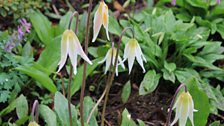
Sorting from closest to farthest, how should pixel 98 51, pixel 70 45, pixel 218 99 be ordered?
pixel 70 45 < pixel 218 99 < pixel 98 51

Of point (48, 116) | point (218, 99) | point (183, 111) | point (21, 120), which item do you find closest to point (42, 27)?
point (21, 120)

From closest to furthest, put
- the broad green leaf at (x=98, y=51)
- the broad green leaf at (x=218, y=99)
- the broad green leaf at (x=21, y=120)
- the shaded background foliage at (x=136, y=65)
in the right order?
the broad green leaf at (x=21, y=120)
the shaded background foliage at (x=136, y=65)
the broad green leaf at (x=218, y=99)
the broad green leaf at (x=98, y=51)

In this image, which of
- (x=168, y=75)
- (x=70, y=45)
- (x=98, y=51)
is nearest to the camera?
(x=70, y=45)

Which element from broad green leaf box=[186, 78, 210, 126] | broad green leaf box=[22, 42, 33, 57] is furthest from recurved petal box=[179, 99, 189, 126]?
broad green leaf box=[22, 42, 33, 57]

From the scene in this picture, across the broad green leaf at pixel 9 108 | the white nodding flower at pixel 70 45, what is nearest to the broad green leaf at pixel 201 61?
the broad green leaf at pixel 9 108

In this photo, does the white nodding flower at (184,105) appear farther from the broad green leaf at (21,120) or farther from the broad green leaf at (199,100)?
the broad green leaf at (21,120)

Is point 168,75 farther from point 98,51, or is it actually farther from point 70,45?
point 70,45

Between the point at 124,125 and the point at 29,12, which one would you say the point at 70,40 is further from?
the point at 29,12
